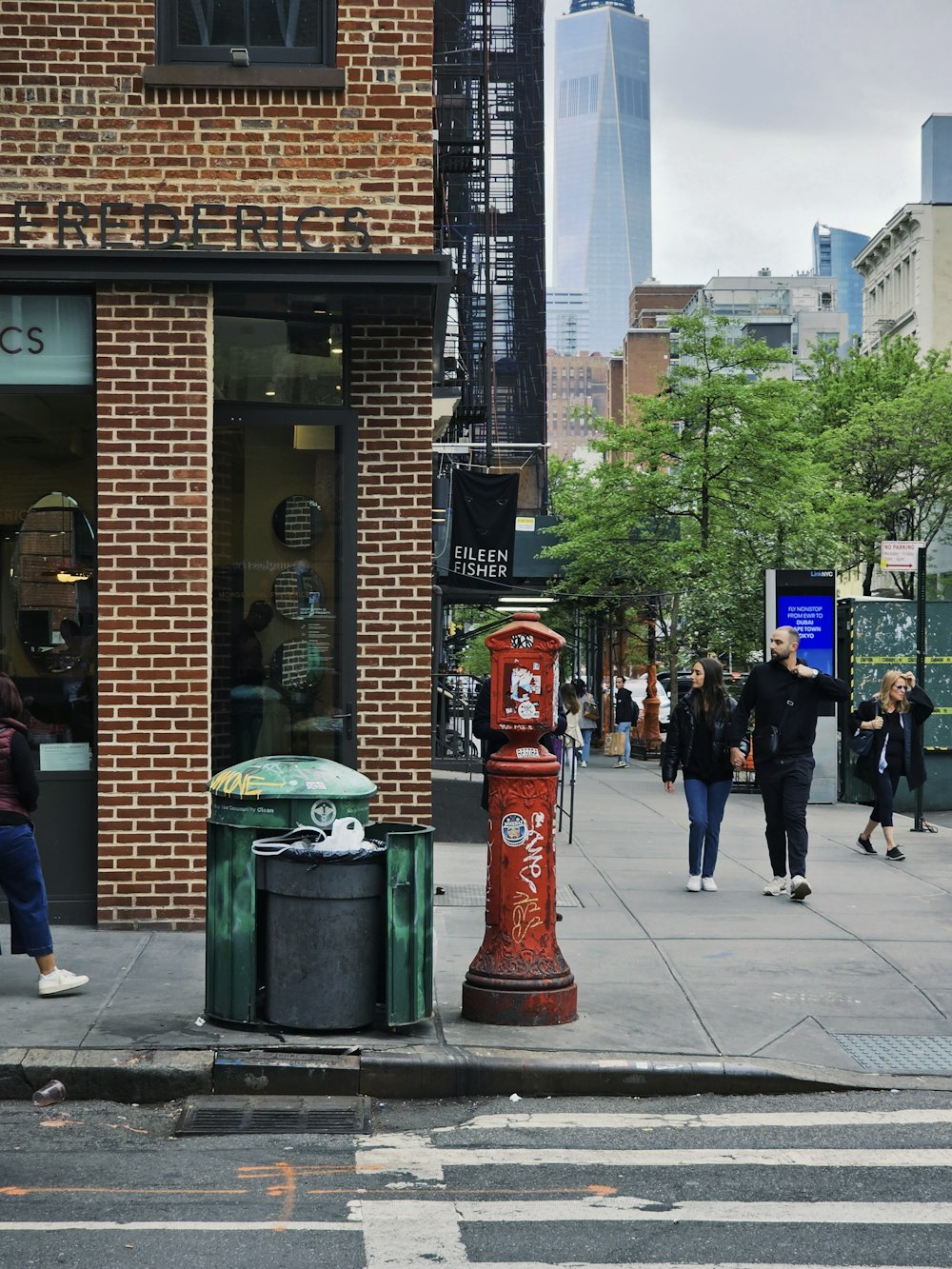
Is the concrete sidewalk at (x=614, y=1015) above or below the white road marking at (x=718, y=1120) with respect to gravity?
above

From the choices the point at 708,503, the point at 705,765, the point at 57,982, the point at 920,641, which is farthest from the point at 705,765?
the point at 708,503

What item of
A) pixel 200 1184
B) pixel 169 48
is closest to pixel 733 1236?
pixel 200 1184

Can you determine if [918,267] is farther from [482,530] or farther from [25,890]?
[25,890]

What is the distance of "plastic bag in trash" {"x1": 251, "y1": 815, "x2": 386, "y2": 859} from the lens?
6789 mm

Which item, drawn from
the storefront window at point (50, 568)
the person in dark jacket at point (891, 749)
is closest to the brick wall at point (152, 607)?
the storefront window at point (50, 568)

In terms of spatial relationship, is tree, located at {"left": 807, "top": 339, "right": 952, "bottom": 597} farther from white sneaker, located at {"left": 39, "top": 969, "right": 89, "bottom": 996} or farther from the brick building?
white sneaker, located at {"left": 39, "top": 969, "right": 89, "bottom": 996}

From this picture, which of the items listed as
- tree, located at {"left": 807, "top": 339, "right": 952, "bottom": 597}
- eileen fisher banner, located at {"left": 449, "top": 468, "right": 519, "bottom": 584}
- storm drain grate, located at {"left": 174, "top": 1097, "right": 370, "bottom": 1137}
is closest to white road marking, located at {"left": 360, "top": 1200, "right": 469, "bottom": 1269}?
storm drain grate, located at {"left": 174, "top": 1097, "right": 370, "bottom": 1137}

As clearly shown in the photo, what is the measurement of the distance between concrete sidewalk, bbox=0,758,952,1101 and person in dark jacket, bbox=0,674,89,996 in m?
0.24

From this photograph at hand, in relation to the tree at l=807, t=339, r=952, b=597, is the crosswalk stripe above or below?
below

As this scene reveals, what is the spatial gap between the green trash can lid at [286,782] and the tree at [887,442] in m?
34.8

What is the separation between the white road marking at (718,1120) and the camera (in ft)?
19.8

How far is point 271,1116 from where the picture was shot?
6.06m

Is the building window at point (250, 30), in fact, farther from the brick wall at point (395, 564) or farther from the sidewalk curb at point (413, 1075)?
the sidewalk curb at point (413, 1075)

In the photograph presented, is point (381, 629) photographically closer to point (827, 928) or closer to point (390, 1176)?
point (827, 928)
